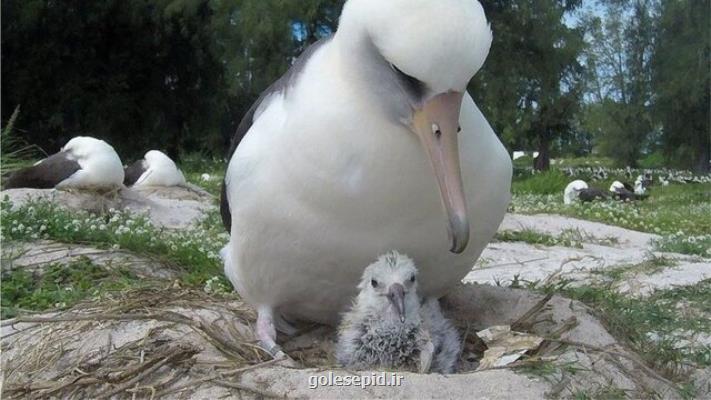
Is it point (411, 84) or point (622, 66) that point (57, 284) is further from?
point (622, 66)

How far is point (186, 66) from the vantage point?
18656 millimetres

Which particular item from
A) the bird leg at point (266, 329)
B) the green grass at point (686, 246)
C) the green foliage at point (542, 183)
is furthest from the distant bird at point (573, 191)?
the bird leg at point (266, 329)

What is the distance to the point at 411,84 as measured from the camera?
86.5 inches

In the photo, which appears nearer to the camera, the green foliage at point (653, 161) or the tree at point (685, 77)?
the tree at point (685, 77)

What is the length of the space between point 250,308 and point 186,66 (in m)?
16.0

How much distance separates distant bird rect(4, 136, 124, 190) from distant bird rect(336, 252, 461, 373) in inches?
210

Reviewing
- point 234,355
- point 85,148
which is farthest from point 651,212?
point 234,355

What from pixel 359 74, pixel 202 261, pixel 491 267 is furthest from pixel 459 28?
pixel 491 267

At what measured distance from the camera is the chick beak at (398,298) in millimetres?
2482

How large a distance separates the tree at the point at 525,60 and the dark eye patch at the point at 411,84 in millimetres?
15138

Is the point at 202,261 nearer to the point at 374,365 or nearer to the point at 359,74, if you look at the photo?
the point at 374,365

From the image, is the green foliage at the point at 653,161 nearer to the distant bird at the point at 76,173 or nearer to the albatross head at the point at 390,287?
the distant bird at the point at 76,173

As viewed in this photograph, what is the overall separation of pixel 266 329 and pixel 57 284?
1894 mm

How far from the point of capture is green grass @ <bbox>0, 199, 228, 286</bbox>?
16.1ft
